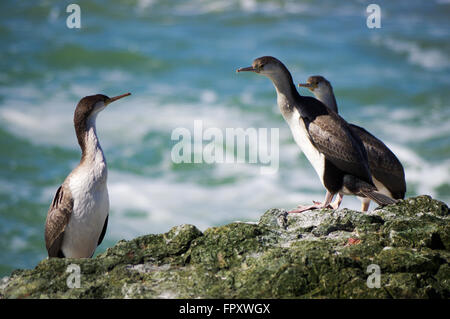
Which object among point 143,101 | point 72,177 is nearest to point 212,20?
point 143,101

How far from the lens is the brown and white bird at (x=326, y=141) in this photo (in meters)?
6.42

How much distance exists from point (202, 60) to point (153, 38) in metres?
2.71

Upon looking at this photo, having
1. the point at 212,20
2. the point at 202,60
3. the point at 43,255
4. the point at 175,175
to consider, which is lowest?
the point at 43,255

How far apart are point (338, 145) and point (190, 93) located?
16146 mm

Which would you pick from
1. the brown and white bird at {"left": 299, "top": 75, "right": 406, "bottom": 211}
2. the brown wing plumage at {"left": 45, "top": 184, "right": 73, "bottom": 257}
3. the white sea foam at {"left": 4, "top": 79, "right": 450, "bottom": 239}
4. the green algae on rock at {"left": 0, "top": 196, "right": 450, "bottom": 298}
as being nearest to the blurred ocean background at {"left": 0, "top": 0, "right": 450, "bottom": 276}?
the white sea foam at {"left": 4, "top": 79, "right": 450, "bottom": 239}

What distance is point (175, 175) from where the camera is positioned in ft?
58.1

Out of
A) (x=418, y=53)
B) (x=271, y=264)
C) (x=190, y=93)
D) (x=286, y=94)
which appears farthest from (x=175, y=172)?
(x=271, y=264)

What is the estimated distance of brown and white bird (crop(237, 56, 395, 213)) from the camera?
6.42 metres

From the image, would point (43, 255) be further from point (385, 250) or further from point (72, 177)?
point (385, 250)

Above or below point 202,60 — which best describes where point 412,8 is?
above

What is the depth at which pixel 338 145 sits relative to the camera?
6.47m

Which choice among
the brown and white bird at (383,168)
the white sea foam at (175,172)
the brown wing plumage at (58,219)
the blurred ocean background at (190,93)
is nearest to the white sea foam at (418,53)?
the blurred ocean background at (190,93)
